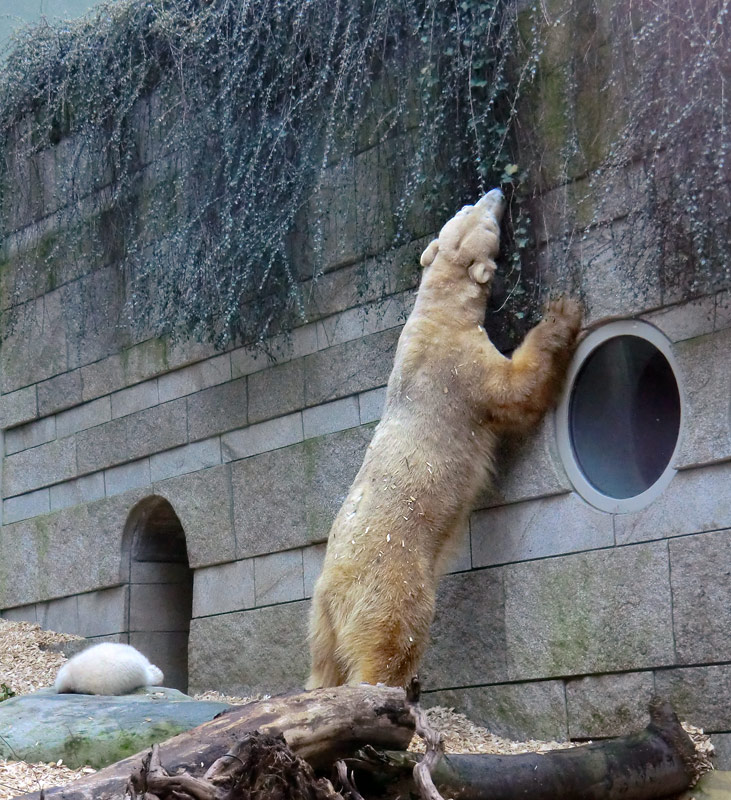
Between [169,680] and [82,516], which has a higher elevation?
[82,516]

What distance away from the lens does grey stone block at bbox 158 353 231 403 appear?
22.1 ft

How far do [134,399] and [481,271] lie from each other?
3.03m

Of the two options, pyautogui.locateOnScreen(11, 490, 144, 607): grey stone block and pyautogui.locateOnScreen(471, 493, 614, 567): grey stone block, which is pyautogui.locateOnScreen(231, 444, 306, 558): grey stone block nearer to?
pyautogui.locateOnScreen(11, 490, 144, 607): grey stone block

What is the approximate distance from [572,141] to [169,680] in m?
4.49

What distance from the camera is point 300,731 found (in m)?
3.38

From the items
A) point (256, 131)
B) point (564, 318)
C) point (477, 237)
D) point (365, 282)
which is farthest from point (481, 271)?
point (256, 131)

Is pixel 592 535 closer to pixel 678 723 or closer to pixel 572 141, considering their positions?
pixel 678 723

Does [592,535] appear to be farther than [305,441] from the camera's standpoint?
No

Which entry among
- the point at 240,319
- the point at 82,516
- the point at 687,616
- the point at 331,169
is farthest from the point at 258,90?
the point at 687,616

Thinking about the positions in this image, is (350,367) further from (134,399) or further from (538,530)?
(134,399)

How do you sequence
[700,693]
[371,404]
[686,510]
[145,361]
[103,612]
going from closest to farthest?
[700,693] → [686,510] → [371,404] → [145,361] → [103,612]

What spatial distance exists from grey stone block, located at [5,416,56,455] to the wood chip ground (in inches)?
49.8

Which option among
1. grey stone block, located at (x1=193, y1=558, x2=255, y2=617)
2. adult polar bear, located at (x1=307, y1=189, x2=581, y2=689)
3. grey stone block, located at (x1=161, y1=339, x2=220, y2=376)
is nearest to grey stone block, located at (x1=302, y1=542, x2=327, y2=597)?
grey stone block, located at (x1=193, y1=558, x2=255, y2=617)

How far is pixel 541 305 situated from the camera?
5098 mm
